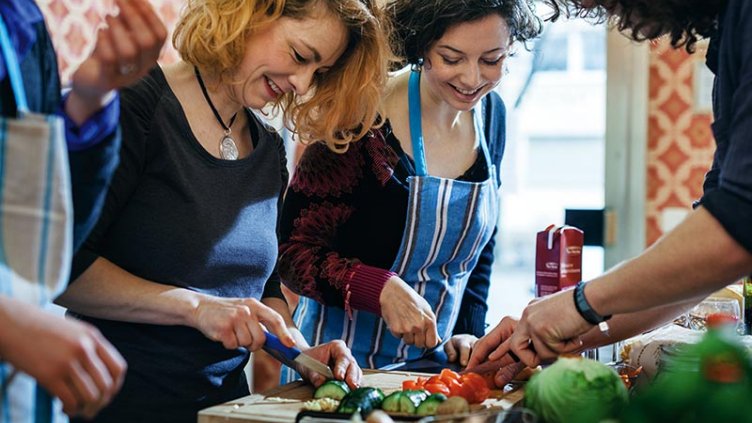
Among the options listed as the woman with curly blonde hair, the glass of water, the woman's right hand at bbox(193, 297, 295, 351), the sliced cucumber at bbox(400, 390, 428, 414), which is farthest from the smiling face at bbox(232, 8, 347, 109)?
the glass of water

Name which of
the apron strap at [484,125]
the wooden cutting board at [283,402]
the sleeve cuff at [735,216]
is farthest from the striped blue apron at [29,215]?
the apron strap at [484,125]

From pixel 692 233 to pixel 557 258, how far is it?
2.05 ft

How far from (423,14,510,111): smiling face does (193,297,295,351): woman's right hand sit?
825 millimetres

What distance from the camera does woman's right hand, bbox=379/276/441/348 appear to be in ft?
6.40

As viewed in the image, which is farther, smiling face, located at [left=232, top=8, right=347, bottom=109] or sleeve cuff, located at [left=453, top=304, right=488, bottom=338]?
sleeve cuff, located at [left=453, top=304, right=488, bottom=338]

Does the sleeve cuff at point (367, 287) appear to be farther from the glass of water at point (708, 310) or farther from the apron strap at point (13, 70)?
the apron strap at point (13, 70)

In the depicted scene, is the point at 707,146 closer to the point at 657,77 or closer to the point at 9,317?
the point at 657,77

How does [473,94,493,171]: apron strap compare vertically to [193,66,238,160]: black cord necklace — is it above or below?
below

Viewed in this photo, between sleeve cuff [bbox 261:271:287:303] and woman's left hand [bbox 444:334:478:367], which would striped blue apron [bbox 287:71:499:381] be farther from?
sleeve cuff [bbox 261:271:287:303]

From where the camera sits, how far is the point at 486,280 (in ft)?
8.10

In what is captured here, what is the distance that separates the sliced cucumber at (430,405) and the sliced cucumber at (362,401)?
0.23 feet

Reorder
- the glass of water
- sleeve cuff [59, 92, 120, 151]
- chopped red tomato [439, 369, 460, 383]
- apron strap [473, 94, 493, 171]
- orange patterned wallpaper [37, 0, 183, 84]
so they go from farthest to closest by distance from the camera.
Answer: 1. orange patterned wallpaper [37, 0, 183, 84]
2. apron strap [473, 94, 493, 171]
3. the glass of water
4. chopped red tomato [439, 369, 460, 383]
5. sleeve cuff [59, 92, 120, 151]

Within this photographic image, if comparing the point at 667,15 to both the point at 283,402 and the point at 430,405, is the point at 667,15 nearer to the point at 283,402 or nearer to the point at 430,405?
the point at 430,405

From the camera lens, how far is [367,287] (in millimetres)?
2047
